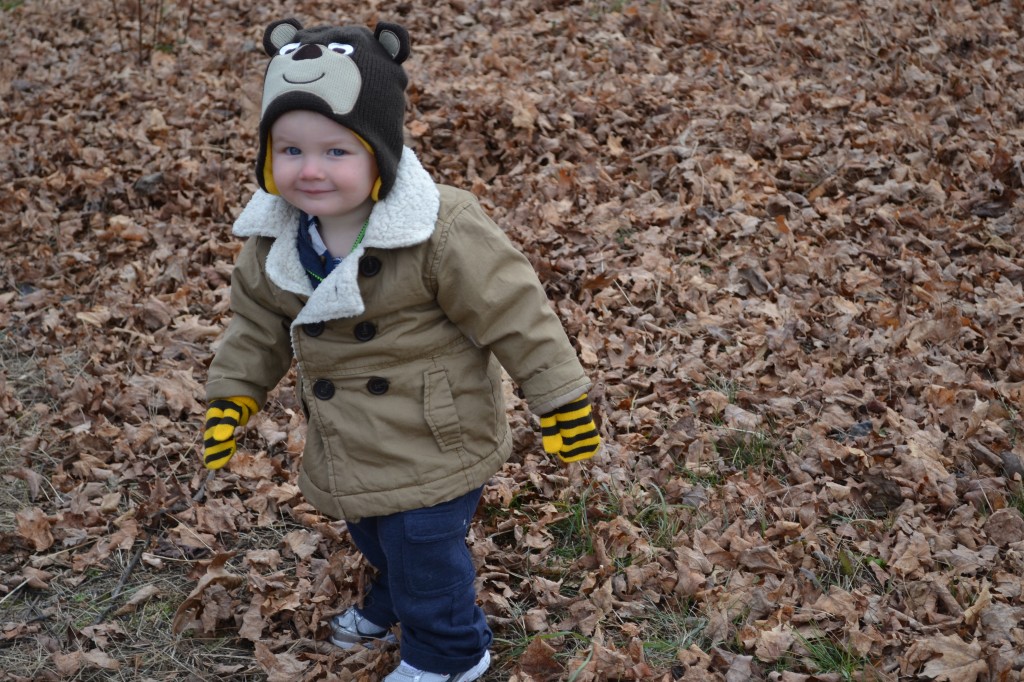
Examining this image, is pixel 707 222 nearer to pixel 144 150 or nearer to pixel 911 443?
pixel 911 443

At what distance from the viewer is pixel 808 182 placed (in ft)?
21.2

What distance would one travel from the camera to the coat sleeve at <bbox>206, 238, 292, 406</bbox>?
2975mm

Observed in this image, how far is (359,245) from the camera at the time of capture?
2762 mm

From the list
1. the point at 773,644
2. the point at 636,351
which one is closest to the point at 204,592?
the point at 773,644

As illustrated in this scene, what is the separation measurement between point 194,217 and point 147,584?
3249 mm

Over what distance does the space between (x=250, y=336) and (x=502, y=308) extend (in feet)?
2.75

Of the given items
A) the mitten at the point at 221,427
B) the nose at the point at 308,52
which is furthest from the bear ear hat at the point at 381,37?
the mitten at the point at 221,427

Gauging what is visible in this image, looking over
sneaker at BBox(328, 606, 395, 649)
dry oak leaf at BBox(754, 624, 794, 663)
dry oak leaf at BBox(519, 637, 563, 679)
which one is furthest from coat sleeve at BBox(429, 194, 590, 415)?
sneaker at BBox(328, 606, 395, 649)

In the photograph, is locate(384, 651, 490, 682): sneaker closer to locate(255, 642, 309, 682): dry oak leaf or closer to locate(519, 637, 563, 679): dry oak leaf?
locate(519, 637, 563, 679): dry oak leaf

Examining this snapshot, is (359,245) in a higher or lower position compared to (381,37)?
lower

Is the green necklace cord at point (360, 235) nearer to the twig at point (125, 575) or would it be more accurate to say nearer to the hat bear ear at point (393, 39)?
the hat bear ear at point (393, 39)

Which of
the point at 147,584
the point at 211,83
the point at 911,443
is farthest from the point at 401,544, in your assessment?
the point at 211,83

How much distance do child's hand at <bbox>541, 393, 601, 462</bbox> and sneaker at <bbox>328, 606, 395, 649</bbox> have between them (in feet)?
4.21

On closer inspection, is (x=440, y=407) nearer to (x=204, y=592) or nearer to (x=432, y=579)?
(x=432, y=579)
